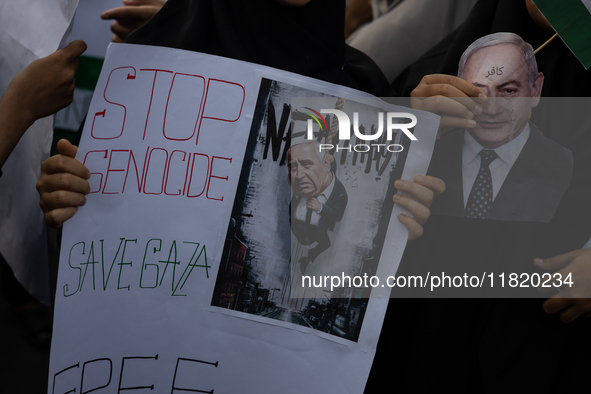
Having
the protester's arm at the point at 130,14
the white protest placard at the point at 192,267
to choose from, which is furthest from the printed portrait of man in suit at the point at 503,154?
the protester's arm at the point at 130,14

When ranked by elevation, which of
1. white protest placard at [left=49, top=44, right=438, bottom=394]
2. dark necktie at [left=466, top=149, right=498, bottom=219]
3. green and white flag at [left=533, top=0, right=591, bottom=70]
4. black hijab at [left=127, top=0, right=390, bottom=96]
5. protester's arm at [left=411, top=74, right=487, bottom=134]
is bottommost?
white protest placard at [left=49, top=44, right=438, bottom=394]

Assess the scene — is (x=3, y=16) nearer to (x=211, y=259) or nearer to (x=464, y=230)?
(x=211, y=259)

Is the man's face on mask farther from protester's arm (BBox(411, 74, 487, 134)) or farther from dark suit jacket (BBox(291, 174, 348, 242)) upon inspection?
dark suit jacket (BBox(291, 174, 348, 242))

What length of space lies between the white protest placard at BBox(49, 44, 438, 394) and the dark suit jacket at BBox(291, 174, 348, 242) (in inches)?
1.3

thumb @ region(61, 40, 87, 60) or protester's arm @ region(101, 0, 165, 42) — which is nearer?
thumb @ region(61, 40, 87, 60)

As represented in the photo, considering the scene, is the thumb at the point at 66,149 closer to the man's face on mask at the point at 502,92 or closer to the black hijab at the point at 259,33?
the black hijab at the point at 259,33

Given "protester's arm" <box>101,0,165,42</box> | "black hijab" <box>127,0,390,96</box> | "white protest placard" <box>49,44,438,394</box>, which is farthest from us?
"protester's arm" <box>101,0,165,42</box>

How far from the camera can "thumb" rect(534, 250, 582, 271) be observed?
694 mm

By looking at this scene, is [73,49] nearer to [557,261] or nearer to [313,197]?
[313,197]

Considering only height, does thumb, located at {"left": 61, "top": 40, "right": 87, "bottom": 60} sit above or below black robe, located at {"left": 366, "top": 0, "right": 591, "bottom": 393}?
above

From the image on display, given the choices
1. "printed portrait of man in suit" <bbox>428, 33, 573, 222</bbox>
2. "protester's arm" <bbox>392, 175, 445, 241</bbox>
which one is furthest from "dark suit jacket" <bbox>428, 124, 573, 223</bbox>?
"protester's arm" <bbox>392, 175, 445, 241</bbox>

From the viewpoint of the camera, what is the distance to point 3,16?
0.82 metres

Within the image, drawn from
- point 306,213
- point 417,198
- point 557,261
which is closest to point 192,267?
point 306,213

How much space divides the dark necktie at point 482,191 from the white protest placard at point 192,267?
126mm
